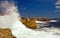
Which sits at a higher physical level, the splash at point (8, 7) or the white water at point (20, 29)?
the splash at point (8, 7)

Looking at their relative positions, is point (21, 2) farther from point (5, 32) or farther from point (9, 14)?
point (5, 32)

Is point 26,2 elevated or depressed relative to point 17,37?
elevated

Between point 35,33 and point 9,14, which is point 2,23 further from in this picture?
point 35,33

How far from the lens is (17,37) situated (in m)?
1.67

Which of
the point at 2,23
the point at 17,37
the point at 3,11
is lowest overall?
the point at 17,37

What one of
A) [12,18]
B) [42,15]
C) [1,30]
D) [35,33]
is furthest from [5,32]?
[42,15]

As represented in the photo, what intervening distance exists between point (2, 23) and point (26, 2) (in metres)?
0.35

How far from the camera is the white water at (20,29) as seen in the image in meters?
1.68

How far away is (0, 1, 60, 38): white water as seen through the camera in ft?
5.50

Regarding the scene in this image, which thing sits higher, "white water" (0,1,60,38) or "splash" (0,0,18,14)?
"splash" (0,0,18,14)

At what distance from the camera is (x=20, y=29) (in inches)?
66.9

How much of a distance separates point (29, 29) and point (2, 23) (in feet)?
1.01

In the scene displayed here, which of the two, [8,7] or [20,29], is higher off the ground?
[8,7]

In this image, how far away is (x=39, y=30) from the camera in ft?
5.60
